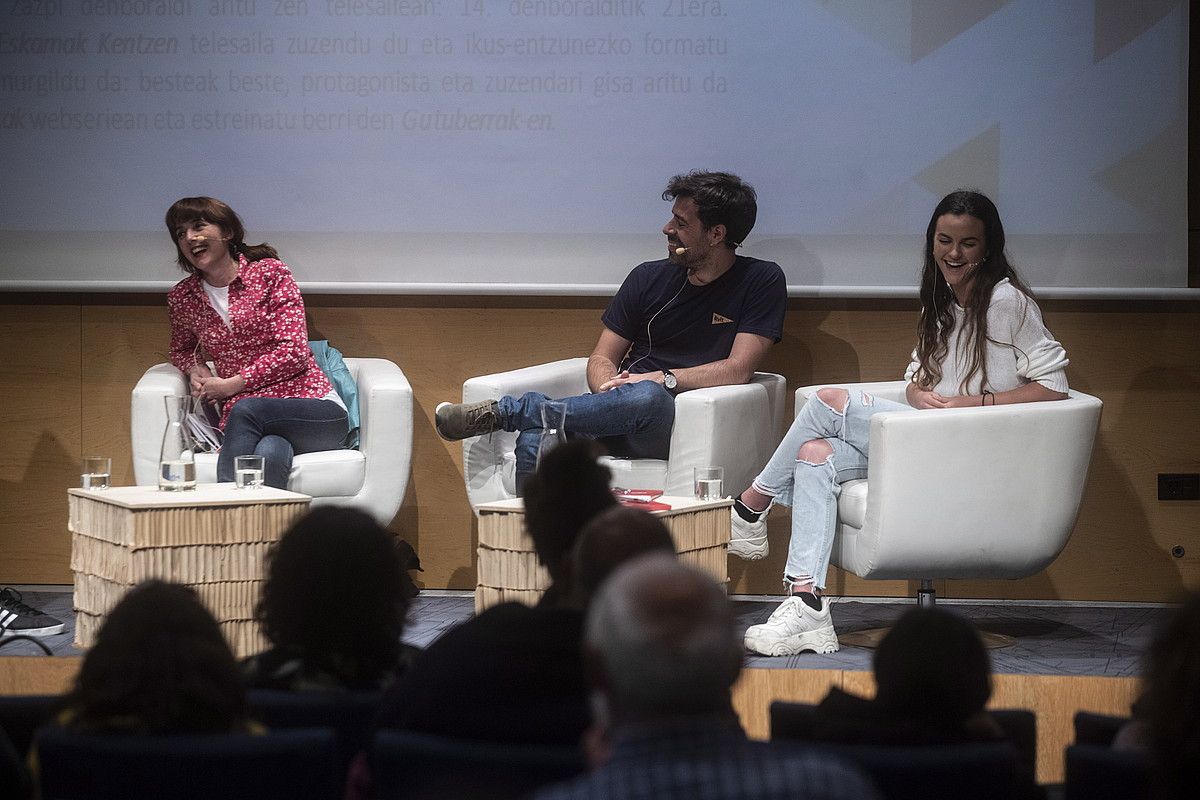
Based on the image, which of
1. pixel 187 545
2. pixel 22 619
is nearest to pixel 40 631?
pixel 22 619

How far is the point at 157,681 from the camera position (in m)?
1.58

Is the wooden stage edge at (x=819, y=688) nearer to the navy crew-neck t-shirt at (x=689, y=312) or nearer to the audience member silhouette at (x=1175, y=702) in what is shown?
the audience member silhouette at (x=1175, y=702)

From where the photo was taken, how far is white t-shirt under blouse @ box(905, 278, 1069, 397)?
12.3 ft

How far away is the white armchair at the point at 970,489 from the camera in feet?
11.8

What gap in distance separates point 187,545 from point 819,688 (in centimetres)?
165

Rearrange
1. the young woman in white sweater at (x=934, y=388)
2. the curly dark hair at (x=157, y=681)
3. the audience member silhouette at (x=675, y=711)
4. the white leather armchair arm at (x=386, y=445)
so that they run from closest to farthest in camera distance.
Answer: the audience member silhouette at (x=675, y=711) → the curly dark hair at (x=157, y=681) → the young woman in white sweater at (x=934, y=388) → the white leather armchair arm at (x=386, y=445)

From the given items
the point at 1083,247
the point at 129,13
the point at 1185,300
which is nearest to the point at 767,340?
the point at 1083,247

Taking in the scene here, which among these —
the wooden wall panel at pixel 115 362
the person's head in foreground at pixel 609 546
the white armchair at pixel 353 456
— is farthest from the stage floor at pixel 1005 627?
the person's head in foreground at pixel 609 546

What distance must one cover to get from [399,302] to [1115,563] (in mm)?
2524

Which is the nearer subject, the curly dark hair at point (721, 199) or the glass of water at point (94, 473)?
the glass of water at point (94, 473)

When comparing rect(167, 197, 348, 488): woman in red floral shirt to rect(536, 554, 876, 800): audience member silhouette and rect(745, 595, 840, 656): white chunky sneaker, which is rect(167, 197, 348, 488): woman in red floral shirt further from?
rect(536, 554, 876, 800): audience member silhouette

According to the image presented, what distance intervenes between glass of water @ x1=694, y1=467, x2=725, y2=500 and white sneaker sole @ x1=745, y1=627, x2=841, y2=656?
39 centimetres

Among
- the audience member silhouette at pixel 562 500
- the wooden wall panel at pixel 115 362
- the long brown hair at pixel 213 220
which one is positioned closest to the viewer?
the audience member silhouette at pixel 562 500

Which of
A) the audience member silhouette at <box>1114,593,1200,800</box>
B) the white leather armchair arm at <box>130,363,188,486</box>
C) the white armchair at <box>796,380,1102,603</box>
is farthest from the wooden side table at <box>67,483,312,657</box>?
the audience member silhouette at <box>1114,593,1200,800</box>
